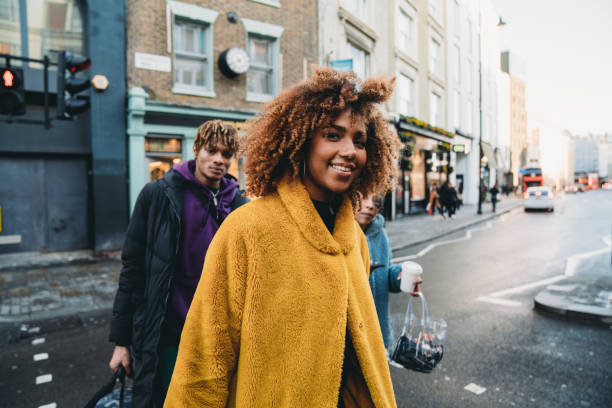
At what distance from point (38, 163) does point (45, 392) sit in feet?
26.8

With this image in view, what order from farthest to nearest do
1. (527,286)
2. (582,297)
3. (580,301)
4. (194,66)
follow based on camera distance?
(194,66)
(527,286)
(582,297)
(580,301)

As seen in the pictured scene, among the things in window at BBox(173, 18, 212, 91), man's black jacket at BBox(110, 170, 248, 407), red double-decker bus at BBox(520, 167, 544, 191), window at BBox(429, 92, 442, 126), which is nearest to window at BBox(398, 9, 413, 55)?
window at BBox(429, 92, 442, 126)

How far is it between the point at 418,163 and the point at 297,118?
22.1m

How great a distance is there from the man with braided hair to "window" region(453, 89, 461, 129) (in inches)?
1097

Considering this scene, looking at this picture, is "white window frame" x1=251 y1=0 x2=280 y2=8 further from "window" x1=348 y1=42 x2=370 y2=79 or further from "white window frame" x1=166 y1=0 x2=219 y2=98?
"window" x1=348 y1=42 x2=370 y2=79

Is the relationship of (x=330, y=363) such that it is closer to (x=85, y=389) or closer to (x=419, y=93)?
(x=85, y=389)

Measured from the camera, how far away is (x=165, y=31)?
10578 millimetres

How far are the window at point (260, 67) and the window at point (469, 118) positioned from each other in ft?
70.8

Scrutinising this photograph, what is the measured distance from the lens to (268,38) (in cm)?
1264

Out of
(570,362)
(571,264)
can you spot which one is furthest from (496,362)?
(571,264)

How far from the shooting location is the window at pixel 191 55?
36.3 feet

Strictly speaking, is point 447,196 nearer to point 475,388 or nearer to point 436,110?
point 436,110

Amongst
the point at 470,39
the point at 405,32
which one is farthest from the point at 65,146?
the point at 470,39

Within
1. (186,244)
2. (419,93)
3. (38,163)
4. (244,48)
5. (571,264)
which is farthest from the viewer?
(419,93)
